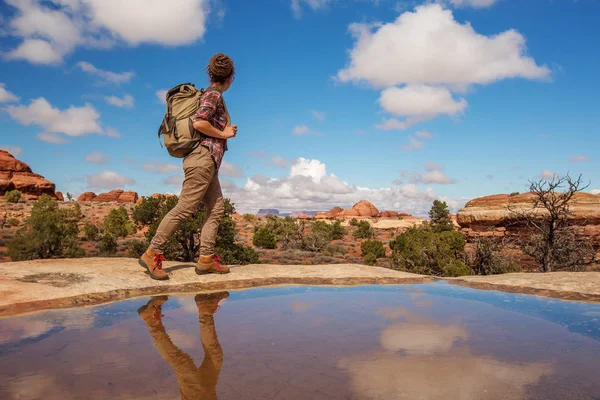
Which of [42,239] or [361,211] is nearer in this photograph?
[42,239]

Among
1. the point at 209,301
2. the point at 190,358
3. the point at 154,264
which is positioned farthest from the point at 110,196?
the point at 190,358

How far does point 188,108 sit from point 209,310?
2041 millimetres

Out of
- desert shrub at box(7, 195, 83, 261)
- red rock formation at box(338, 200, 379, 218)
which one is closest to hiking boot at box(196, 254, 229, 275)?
desert shrub at box(7, 195, 83, 261)

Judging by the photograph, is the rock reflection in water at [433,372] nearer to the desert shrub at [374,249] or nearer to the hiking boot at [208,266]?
the hiking boot at [208,266]

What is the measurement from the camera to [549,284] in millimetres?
3596

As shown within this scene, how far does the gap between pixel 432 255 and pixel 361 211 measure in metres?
85.1

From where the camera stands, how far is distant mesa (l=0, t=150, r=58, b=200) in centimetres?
6625

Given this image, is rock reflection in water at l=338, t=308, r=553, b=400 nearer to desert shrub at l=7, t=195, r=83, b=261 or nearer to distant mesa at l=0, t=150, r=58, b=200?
desert shrub at l=7, t=195, r=83, b=261

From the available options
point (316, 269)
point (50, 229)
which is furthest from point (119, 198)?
point (316, 269)

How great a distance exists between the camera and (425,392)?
1382mm

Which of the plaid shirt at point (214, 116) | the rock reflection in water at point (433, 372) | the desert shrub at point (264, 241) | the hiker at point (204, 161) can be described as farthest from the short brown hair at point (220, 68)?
the desert shrub at point (264, 241)

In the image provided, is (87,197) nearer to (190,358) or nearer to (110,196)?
(110,196)

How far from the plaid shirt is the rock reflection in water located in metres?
2.55

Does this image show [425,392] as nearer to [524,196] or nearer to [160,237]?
[160,237]
